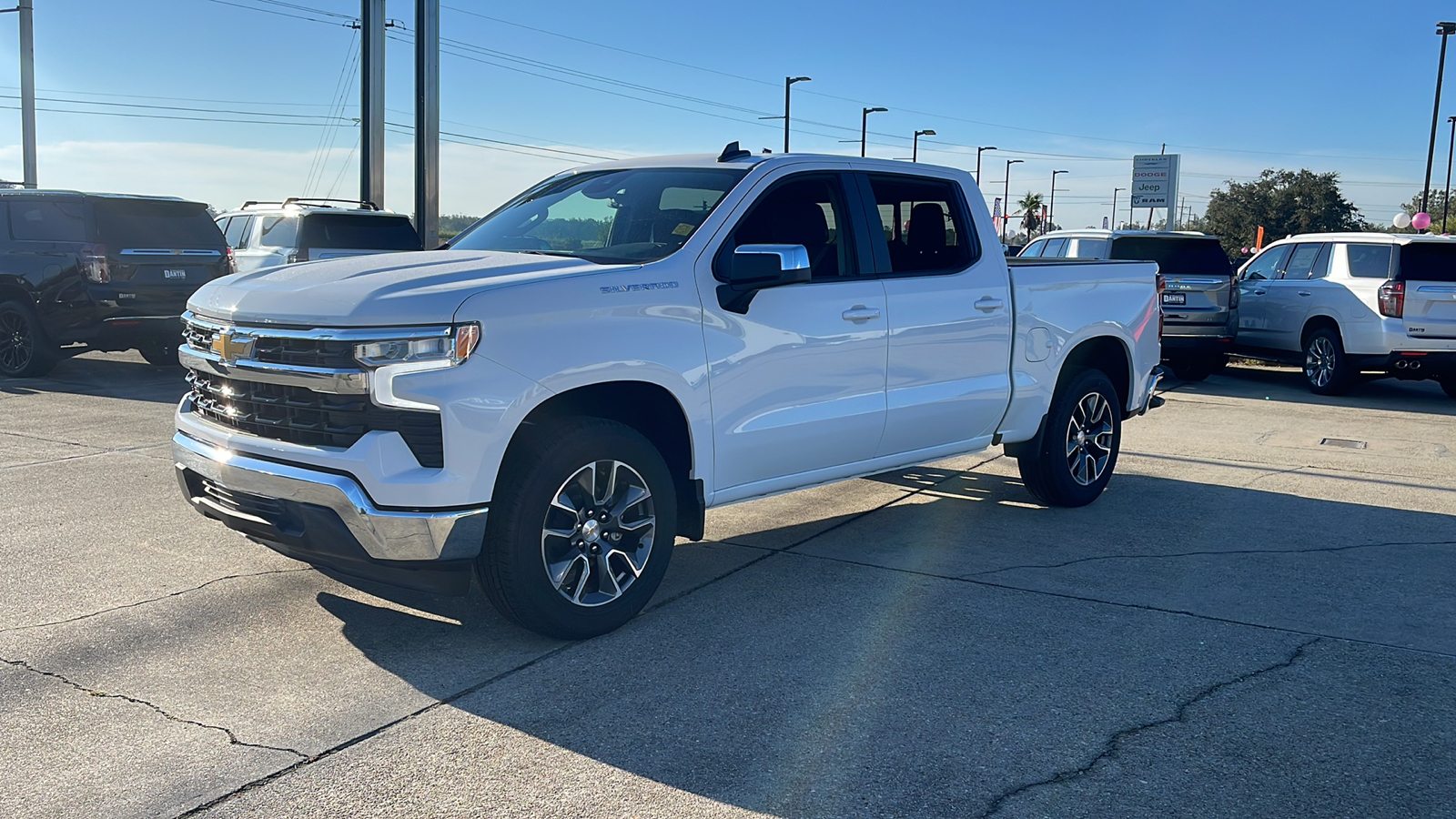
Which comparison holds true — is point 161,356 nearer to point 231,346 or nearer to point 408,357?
point 231,346

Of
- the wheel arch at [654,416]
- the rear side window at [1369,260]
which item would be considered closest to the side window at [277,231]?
the wheel arch at [654,416]

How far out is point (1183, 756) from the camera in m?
3.68

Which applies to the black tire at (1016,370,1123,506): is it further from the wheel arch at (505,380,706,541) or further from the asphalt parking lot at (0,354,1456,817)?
the wheel arch at (505,380,706,541)

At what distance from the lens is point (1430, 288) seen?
12.7m

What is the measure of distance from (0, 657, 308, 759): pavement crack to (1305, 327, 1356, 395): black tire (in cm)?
1292

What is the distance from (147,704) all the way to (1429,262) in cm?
Result: 1319

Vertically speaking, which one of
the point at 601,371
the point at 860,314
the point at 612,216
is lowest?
the point at 601,371

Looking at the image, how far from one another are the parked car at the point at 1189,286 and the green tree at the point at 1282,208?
63723 millimetres

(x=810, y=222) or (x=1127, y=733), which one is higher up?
(x=810, y=222)

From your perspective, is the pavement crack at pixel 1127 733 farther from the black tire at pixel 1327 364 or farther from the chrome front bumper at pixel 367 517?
the black tire at pixel 1327 364

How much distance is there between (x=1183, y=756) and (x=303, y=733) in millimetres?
2716

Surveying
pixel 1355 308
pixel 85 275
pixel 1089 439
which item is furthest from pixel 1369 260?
pixel 85 275

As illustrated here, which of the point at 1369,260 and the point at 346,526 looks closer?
the point at 346,526

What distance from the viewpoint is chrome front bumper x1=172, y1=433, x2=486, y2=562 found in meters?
4.15
